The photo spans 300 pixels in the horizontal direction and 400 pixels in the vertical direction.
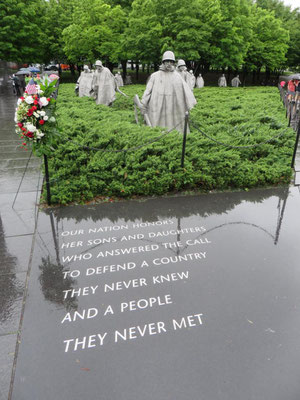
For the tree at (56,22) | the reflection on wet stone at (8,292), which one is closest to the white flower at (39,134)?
the reflection on wet stone at (8,292)

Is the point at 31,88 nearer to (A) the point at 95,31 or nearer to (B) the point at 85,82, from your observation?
(B) the point at 85,82

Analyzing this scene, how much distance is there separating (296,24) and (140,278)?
178 ft

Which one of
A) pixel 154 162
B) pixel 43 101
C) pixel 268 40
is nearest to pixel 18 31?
pixel 268 40

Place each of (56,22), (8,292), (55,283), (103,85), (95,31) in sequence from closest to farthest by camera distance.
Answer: (8,292) → (55,283) → (103,85) → (95,31) → (56,22)

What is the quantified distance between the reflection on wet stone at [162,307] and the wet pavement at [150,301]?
0.01 metres

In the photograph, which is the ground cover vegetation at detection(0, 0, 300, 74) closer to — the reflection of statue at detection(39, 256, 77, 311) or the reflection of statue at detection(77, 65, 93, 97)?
the reflection of statue at detection(77, 65, 93, 97)

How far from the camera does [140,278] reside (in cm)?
432

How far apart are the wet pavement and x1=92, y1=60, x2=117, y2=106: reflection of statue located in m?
9.26

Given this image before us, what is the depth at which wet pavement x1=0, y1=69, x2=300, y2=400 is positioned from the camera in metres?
2.97

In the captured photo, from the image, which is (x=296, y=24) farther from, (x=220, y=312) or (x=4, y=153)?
(x=220, y=312)

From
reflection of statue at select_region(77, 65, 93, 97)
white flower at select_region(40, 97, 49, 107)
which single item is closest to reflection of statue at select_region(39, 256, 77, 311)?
white flower at select_region(40, 97, 49, 107)

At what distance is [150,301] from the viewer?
392cm

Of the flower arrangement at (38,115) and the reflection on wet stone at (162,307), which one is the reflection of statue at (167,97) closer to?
the flower arrangement at (38,115)

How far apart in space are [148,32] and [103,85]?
60.9ft
